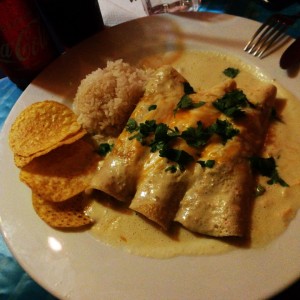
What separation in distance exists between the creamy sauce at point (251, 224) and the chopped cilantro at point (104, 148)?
0.74 ft

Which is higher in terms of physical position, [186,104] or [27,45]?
[27,45]

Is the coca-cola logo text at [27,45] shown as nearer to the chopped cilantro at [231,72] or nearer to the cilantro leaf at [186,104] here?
the cilantro leaf at [186,104]

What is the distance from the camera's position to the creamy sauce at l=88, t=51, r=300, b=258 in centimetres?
135

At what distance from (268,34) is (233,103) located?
57 cm

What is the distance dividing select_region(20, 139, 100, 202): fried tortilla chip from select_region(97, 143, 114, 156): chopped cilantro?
0.03 metres

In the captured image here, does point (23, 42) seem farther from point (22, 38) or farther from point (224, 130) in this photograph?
point (224, 130)

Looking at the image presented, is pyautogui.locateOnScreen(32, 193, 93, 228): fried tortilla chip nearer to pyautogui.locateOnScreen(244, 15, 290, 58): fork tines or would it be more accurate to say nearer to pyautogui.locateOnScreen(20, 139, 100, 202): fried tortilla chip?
pyautogui.locateOnScreen(20, 139, 100, 202): fried tortilla chip

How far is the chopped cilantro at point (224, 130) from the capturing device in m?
1.48

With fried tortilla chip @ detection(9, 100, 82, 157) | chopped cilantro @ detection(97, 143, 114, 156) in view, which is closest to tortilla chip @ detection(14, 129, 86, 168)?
fried tortilla chip @ detection(9, 100, 82, 157)

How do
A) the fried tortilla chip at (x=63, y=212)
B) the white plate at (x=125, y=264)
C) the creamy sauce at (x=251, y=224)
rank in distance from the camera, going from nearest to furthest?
1. the white plate at (x=125, y=264)
2. the creamy sauce at (x=251, y=224)
3. the fried tortilla chip at (x=63, y=212)

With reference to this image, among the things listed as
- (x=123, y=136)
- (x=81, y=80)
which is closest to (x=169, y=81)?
(x=123, y=136)

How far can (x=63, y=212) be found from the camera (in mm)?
1510

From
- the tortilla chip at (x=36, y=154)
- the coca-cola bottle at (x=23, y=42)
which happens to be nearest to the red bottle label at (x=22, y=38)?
the coca-cola bottle at (x=23, y=42)

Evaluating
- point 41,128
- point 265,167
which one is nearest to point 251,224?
point 265,167
